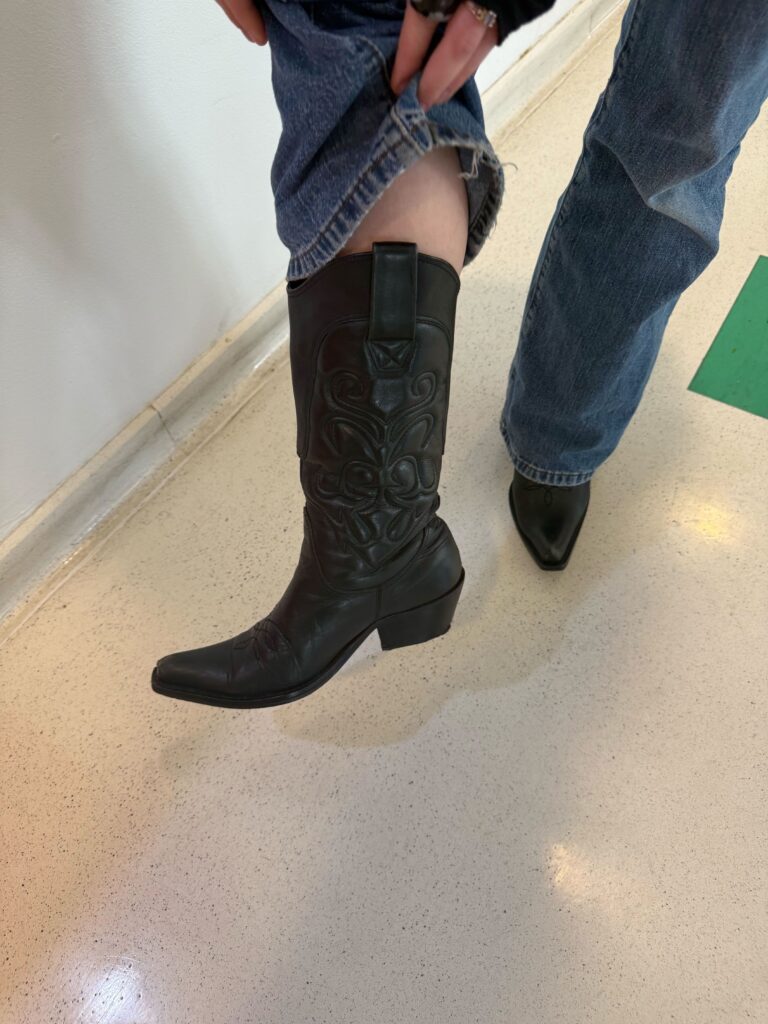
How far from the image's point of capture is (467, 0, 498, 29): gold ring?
0.37 metres

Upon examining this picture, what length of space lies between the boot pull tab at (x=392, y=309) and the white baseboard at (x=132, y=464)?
0.62 m

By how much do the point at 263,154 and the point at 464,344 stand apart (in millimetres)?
412

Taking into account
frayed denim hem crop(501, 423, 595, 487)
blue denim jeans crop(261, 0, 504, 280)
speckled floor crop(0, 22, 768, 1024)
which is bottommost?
speckled floor crop(0, 22, 768, 1024)

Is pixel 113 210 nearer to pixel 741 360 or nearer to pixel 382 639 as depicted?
pixel 382 639

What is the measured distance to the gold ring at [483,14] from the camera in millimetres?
369

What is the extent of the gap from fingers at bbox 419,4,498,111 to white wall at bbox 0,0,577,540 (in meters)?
0.48

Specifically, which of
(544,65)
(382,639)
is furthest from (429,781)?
(544,65)

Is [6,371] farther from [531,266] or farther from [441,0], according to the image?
[531,266]

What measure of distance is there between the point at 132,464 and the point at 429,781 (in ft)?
1.98

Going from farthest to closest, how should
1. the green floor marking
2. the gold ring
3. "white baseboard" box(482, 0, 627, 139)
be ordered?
"white baseboard" box(482, 0, 627, 139) → the green floor marking → the gold ring

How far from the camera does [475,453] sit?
1.07 m

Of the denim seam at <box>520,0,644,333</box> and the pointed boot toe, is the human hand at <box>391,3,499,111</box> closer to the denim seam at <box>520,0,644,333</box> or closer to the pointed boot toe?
the denim seam at <box>520,0,644,333</box>

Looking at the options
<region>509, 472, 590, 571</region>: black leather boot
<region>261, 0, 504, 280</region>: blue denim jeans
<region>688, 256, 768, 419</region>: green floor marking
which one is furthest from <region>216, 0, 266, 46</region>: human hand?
<region>688, 256, 768, 419</region>: green floor marking

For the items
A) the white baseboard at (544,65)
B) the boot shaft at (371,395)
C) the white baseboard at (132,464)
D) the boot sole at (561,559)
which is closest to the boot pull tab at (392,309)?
the boot shaft at (371,395)
